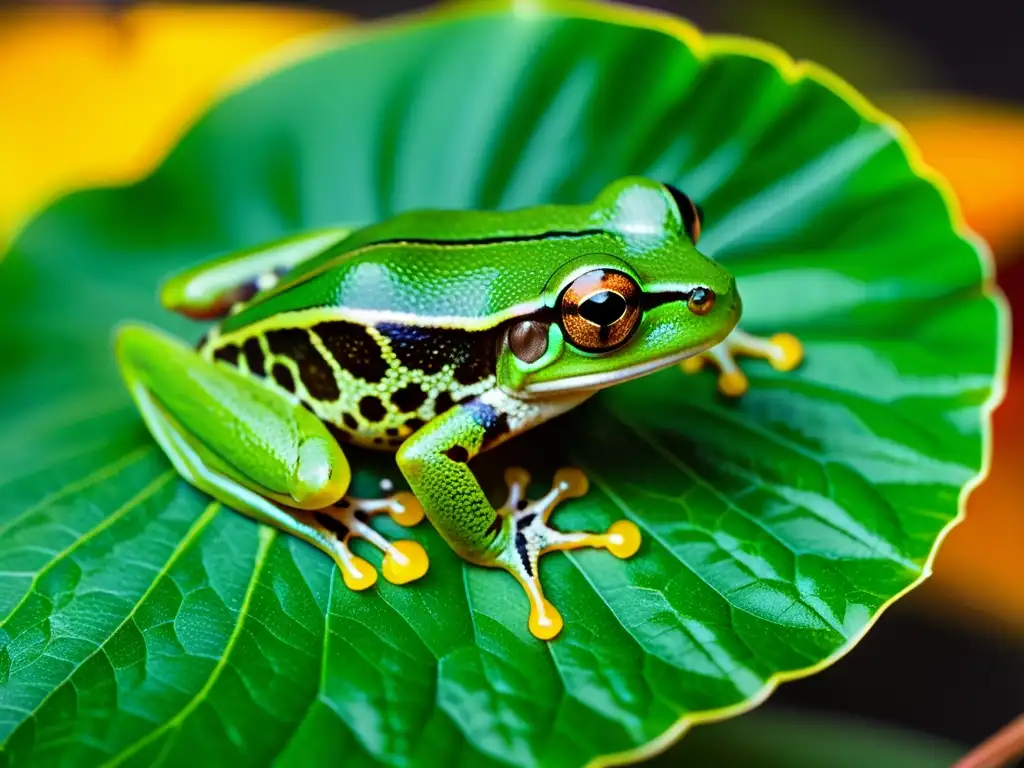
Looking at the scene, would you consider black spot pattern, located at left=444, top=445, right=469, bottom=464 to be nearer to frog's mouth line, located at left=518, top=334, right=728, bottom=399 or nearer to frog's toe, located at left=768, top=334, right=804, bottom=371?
frog's mouth line, located at left=518, top=334, right=728, bottom=399

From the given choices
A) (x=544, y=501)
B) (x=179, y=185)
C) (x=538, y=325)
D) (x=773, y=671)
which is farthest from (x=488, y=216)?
(x=179, y=185)

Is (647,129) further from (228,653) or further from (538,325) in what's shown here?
(228,653)

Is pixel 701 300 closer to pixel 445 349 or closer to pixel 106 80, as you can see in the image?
pixel 445 349

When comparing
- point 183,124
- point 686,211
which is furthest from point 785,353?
point 183,124

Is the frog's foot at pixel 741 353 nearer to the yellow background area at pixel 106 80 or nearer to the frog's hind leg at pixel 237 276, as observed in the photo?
the frog's hind leg at pixel 237 276

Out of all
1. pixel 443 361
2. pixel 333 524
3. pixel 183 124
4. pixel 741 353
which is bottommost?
pixel 333 524

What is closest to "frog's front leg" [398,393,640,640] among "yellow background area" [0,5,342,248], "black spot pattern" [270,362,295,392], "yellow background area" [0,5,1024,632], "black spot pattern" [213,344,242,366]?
"black spot pattern" [270,362,295,392]
